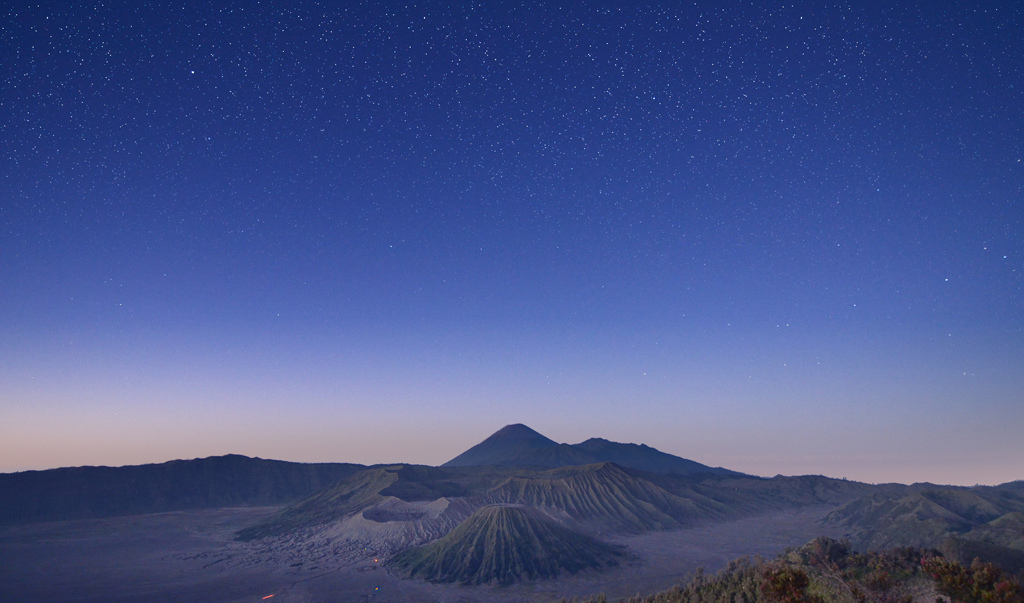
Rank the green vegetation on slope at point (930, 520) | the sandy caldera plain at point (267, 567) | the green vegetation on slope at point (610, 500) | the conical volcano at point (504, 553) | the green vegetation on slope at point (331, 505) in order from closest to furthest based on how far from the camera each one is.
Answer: the sandy caldera plain at point (267, 567) < the conical volcano at point (504, 553) < the green vegetation on slope at point (930, 520) < the green vegetation on slope at point (331, 505) < the green vegetation on slope at point (610, 500)

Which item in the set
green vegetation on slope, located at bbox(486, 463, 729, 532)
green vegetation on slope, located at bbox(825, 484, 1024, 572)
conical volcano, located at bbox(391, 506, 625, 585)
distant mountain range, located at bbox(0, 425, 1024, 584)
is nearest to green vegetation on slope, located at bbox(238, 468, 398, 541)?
distant mountain range, located at bbox(0, 425, 1024, 584)

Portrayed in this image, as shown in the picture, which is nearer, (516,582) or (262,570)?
(516,582)

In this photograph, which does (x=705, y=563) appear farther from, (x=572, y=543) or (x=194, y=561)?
(x=194, y=561)

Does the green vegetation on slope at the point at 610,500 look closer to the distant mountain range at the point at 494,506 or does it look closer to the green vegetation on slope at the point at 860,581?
the distant mountain range at the point at 494,506

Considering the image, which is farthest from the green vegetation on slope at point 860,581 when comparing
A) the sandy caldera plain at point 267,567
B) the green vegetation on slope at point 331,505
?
the green vegetation on slope at point 331,505

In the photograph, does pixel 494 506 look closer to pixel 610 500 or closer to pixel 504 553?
pixel 504 553

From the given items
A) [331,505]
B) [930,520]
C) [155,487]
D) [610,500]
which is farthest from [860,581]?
[155,487]

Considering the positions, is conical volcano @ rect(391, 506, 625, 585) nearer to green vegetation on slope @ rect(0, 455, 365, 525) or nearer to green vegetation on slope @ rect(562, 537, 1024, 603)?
green vegetation on slope @ rect(562, 537, 1024, 603)

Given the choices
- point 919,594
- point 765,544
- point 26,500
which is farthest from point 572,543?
point 26,500
